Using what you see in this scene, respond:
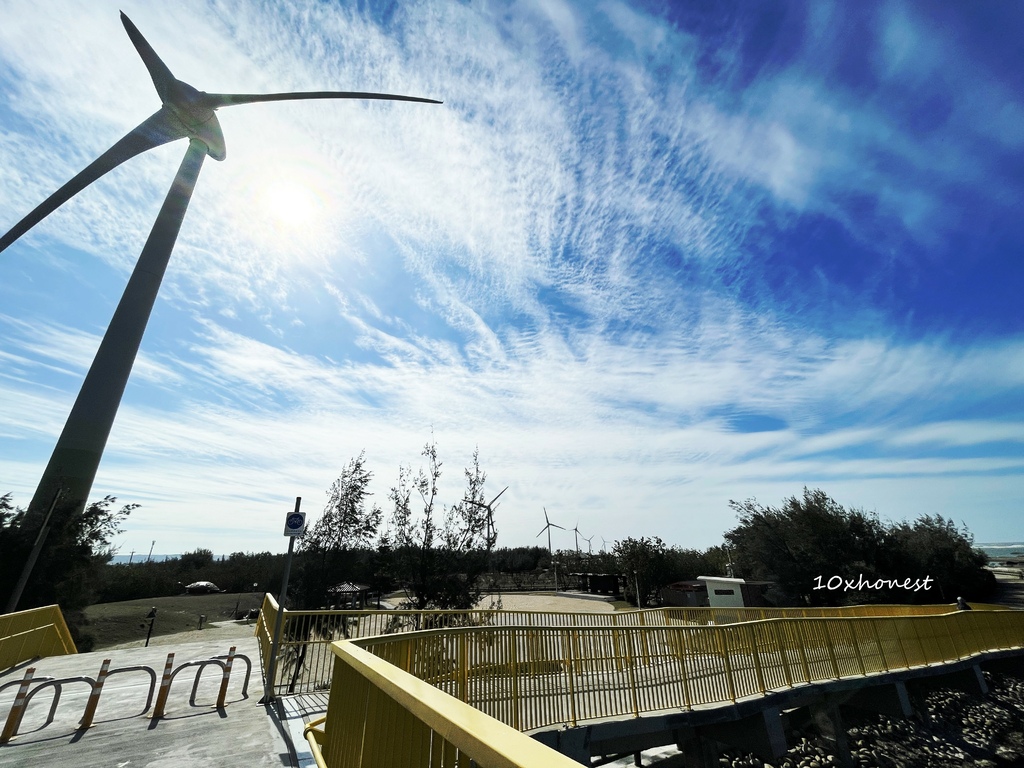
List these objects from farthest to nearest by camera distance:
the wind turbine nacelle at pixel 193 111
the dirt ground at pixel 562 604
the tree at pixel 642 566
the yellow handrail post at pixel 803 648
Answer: the tree at pixel 642 566 → the dirt ground at pixel 562 604 → the wind turbine nacelle at pixel 193 111 → the yellow handrail post at pixel 803 648

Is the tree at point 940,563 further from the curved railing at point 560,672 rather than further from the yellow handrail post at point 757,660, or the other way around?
the yellow handrail post at point 757,660

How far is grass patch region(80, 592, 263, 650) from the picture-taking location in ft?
97.5

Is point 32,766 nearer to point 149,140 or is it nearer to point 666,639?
point 666,639

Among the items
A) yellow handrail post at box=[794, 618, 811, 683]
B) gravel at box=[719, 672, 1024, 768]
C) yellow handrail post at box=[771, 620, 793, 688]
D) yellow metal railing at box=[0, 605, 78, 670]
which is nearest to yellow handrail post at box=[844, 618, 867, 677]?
gravel at box=[719, 672, 1024, 768]

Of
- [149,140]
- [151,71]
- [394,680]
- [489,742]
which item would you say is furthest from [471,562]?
[151,71]

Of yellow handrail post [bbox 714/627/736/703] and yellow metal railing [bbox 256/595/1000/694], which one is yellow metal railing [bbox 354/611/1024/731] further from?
yellow metal railing [bbox 256/595/1000/694]

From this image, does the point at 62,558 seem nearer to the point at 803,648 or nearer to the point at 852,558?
the point at 803,648

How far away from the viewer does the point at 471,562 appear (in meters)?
18.3

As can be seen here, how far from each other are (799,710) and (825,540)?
3011 centimetres

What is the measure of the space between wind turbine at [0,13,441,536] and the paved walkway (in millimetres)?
15793

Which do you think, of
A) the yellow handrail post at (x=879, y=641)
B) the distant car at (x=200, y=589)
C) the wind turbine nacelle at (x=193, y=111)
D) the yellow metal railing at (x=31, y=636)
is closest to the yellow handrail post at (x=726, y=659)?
the yellow handrail post at (x=879, y=641)

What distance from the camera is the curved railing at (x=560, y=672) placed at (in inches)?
103

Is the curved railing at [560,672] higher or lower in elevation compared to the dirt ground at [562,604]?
higher

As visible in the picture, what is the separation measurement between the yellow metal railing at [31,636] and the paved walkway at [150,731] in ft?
4.23
